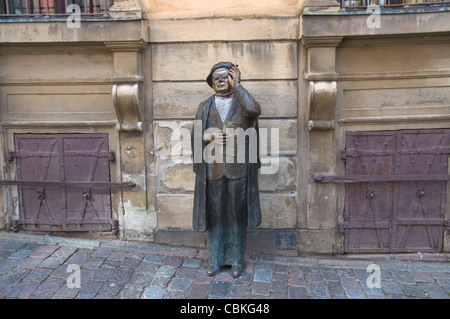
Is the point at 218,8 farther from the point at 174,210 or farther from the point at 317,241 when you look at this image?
the point at 317,241

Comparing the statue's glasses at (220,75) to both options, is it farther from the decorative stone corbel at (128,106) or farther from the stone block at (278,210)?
the stone block at (278,210)

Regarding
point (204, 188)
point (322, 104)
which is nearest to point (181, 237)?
point (204, 188)

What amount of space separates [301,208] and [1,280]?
134 inches

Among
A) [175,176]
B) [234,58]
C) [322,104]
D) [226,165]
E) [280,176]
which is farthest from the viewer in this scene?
[175,176]

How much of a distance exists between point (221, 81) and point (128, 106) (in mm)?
1364

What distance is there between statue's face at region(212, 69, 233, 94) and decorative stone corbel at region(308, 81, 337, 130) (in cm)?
111

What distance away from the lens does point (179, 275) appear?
375 centimetres

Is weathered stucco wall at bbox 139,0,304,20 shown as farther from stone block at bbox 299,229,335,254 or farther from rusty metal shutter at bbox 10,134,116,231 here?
stone block at bbox 299,229,335,254

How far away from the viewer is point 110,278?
3.64m

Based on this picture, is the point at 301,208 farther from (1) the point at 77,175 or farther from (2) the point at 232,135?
(1) the point at 77,175

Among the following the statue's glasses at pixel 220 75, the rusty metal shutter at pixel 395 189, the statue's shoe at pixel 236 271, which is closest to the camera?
the statue's glasses at pixel 220 75

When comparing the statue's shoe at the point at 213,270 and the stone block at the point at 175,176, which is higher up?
the stone block at the point at 175,176

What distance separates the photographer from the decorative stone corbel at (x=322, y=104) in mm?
3953
